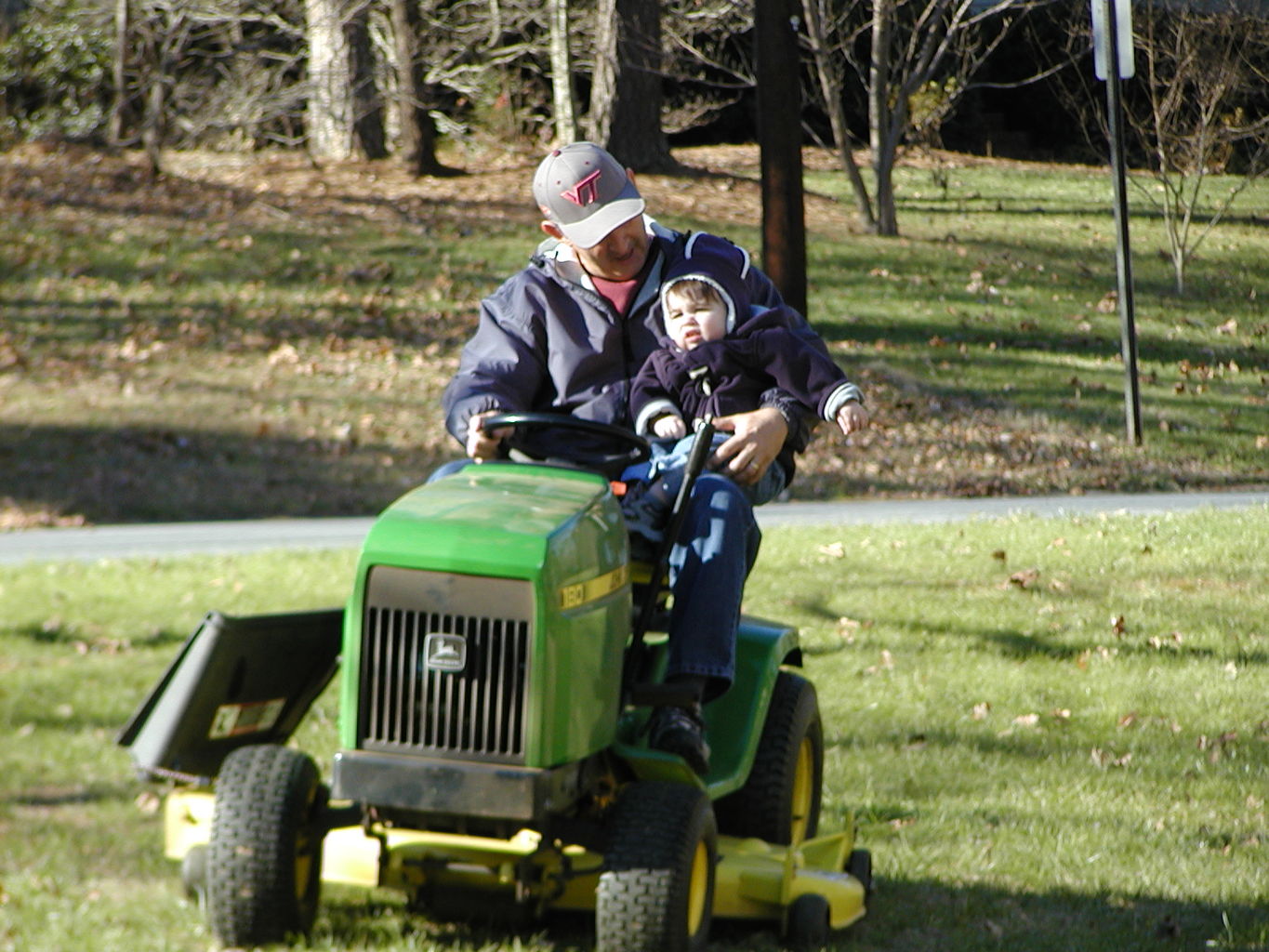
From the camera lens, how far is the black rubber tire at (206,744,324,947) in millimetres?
3557

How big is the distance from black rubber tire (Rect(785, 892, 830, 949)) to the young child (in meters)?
1.07

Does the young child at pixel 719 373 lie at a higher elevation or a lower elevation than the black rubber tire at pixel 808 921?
higher

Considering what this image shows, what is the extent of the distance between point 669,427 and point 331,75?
16367 millimetres

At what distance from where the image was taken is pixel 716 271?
4688 millimetres

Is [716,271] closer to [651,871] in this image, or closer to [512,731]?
[512,731]

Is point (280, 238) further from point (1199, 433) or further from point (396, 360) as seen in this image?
point (1199, 433)

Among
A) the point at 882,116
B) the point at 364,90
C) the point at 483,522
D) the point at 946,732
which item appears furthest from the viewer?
the point at 364,90

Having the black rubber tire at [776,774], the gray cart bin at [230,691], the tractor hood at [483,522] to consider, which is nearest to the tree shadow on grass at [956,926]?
the black rubber tire at [776,774]

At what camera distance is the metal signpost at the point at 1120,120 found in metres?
12.3

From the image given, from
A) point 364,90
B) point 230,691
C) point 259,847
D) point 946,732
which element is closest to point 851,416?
point 230,691

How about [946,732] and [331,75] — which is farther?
[331,75]

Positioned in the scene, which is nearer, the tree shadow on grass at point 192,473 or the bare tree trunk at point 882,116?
the tree shadow on grass at point 192,473

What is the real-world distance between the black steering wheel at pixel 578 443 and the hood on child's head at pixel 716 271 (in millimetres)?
424

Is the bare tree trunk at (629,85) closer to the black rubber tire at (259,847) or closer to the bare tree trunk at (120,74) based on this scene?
the bare tree trunk at (120,74)
